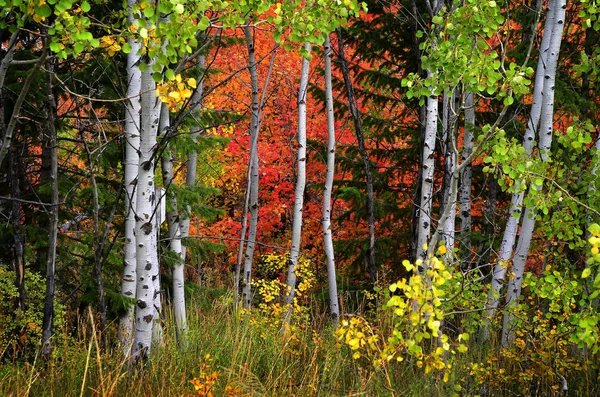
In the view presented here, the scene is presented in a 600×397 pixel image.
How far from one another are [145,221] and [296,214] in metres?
3.34

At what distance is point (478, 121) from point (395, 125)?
1.16m

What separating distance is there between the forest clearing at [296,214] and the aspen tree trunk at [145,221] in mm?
14

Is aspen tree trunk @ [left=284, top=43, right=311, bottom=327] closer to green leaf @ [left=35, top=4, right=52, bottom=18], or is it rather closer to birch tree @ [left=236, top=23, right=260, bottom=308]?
birch tree @ [left=236, top=23, right=260, bottom=308]

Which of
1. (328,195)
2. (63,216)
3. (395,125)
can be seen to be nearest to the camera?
(63,216)

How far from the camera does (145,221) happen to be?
159 inches

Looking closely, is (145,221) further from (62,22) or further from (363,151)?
(363,151)

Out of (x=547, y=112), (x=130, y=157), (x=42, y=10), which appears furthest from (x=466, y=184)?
(x=42, y=10)

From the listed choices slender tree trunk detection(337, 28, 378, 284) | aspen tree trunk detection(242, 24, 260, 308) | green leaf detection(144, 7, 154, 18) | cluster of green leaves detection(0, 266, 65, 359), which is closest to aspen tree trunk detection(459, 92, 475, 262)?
slender tree trunk detection(337, 28, 378, 284)

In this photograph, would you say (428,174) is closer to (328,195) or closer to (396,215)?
(328,195)

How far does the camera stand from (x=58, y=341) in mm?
5461

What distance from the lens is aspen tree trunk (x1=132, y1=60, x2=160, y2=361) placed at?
13.0ft

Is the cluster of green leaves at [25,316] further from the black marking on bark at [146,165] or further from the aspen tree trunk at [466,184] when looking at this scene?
the aspen tree trunk at [466,184]

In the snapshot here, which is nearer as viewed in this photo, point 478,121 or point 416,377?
point 416,377

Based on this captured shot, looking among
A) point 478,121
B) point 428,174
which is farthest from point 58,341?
point 478,121
